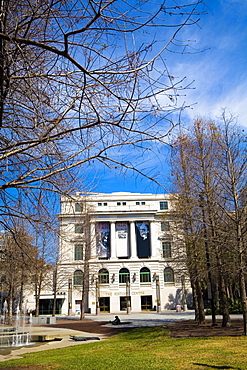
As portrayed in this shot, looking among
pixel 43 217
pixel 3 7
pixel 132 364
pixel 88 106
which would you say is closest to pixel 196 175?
pixel 132 364

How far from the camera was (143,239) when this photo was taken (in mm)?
55625

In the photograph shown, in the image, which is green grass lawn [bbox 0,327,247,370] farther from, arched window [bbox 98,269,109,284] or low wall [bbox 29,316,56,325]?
arched window [bbox 98,269,109,284]

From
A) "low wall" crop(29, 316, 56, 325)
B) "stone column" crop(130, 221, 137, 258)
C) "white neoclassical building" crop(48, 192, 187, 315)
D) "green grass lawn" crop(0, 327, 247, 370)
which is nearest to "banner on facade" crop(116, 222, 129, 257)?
"white neoclassical building" crop(48, 192, 187, 315)

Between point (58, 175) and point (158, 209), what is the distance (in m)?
52.8

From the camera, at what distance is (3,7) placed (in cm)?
379

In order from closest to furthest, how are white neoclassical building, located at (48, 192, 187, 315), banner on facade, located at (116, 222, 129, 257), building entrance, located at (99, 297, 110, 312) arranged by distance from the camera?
white neoclassical building, located at (48, 192, 187, 315), building entrance, located at (99, 297, 110, 312), banner on facade, located at (116, 222, 129, 257)

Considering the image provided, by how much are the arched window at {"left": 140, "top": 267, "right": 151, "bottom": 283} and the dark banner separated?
222 centimetres

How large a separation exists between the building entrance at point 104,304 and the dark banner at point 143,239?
8.58 meters

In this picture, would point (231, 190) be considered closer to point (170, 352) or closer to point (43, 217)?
point (170, 352)

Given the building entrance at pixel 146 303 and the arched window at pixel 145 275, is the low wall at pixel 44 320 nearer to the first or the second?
the building entrance at pixel 146 303

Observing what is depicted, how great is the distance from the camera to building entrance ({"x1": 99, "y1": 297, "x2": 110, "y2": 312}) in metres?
52.2

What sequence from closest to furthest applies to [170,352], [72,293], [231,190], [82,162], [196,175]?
1. [82,162]
2. [170,352]
3. [231,190]
4. [196,175]
5. [72,293]

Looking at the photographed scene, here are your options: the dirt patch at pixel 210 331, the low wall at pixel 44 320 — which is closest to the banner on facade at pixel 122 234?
the low wall at pixel 44 320

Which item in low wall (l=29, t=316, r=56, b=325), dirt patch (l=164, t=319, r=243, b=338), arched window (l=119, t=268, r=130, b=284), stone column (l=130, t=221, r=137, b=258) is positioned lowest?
low wall (l=29, t=316, r=56, b=325)
